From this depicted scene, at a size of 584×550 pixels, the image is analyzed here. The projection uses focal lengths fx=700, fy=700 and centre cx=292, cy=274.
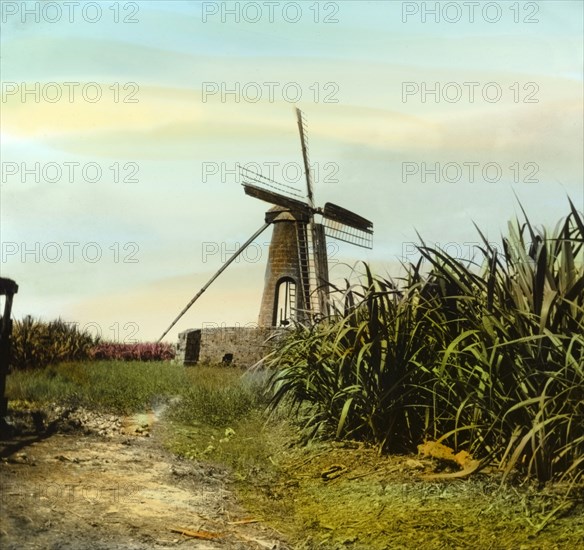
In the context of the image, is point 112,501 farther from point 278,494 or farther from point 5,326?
point 5,326

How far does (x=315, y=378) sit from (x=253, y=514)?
1723 mm

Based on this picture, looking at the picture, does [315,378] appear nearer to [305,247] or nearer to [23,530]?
[23,530]

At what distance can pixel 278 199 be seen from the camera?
73.9ft

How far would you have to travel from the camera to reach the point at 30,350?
14.6 meters

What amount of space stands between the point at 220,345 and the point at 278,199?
5061 mm

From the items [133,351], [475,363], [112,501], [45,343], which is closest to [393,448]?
[475,363]

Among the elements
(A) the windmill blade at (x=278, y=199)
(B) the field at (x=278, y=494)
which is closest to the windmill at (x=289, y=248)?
(A) the windmill blade at (x=278, y=199)

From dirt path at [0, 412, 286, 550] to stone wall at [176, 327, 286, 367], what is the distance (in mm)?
15440

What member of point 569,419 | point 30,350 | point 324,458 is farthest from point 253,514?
point 30,350

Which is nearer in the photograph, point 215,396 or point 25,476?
point 25,476

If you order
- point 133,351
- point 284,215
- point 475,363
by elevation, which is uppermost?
point 284,215

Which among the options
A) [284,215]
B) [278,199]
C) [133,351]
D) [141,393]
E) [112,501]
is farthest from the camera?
[284,215]

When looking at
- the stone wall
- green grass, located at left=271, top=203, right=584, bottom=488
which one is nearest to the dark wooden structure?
green grass, located at left=271, top=203, right=584, bottom=488

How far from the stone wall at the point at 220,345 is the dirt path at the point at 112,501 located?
15.4m
